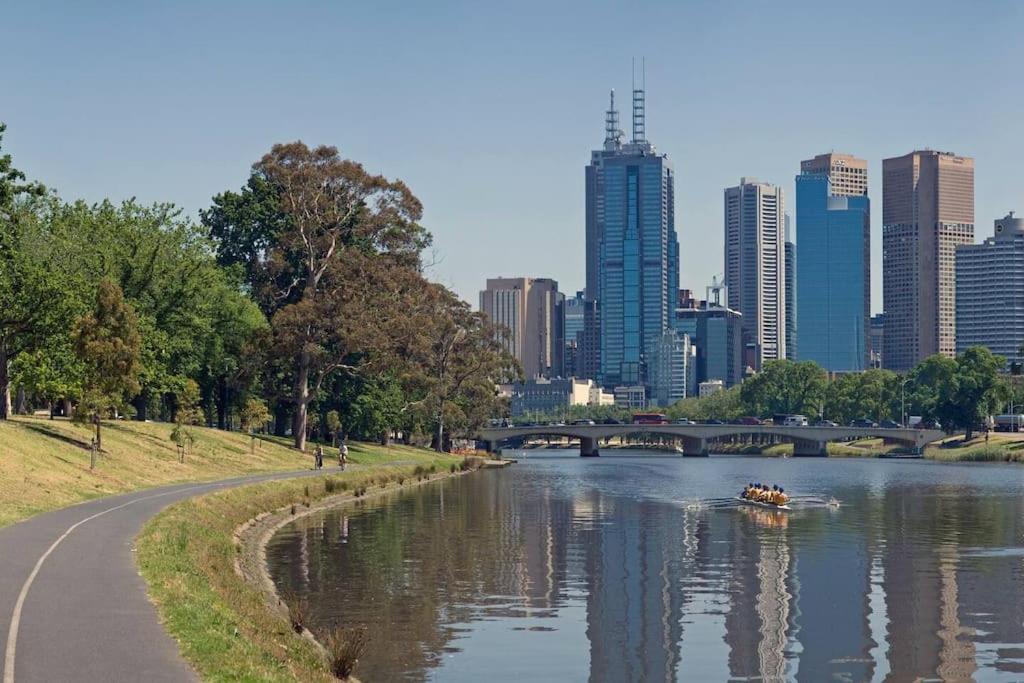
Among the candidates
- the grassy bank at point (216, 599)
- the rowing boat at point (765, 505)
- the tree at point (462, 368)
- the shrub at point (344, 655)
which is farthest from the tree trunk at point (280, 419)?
the shrub at point (344, 655)

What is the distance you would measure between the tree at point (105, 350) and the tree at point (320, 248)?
2717cm

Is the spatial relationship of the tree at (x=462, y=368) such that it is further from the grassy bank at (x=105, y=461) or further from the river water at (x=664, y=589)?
the river water at (x=664, y=589)

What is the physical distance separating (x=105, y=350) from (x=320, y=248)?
133 ft

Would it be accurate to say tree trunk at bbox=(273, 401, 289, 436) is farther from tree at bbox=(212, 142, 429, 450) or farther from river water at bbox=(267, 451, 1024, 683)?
river water at bbox=(267, 451, 1024, 683)

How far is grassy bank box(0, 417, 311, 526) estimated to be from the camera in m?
58.6

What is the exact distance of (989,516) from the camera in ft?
268

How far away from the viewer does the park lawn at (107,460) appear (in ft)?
192

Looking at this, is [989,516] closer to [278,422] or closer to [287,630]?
[287,630]

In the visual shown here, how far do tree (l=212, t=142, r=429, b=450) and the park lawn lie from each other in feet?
25.3

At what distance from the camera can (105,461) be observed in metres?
74.8

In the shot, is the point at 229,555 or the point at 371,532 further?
the point at 371,532

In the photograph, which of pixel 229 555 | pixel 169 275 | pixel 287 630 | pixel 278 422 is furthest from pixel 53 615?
pixel 278 422

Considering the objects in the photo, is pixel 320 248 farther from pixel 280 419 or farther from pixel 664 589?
pixel 664 589

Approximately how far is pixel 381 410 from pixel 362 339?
21333mm
